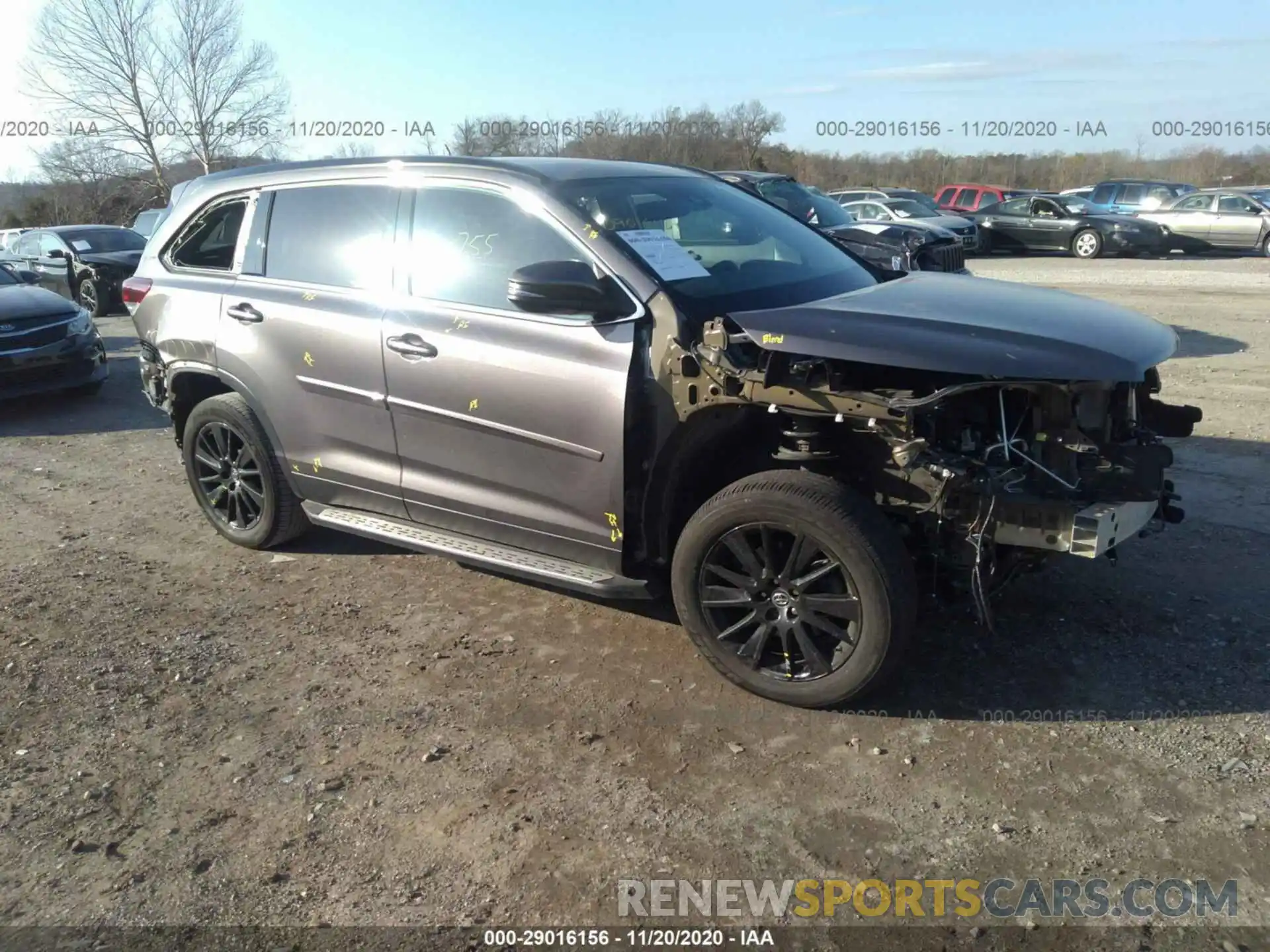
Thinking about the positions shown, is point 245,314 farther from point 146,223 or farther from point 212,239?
point 146,223

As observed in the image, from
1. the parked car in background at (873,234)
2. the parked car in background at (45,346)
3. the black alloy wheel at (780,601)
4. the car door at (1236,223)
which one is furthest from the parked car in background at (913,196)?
the black alloy wheel at (780,601)

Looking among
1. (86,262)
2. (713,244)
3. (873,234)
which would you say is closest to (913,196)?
(873,234)

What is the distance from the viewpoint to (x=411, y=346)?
4.28 metres

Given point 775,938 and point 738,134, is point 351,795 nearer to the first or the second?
point 775,938

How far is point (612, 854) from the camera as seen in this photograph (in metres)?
2.96

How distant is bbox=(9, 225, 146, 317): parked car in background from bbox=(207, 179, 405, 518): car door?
1327 centimetres

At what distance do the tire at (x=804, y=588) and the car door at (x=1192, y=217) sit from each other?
21.8 metres

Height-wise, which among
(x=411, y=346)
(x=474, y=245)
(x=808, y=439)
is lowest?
(x=808, y=439)

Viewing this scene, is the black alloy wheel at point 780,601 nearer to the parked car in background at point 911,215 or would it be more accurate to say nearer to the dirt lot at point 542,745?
the dirt lot at point 542,745

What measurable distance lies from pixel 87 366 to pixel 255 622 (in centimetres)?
628

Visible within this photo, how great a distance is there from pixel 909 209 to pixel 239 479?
2032 cm

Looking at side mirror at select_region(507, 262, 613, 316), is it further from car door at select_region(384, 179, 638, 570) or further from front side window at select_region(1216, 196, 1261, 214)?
front side window at select_region(1216, 196, 1261, 214)

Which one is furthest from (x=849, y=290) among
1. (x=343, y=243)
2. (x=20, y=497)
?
(x=20, y=497)

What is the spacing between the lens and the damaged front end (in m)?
3.34
